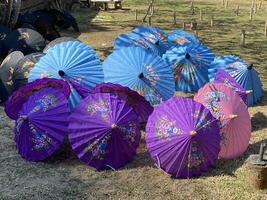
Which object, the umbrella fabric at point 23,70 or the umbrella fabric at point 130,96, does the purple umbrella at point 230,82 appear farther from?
the umbrella fabric at point 23,70

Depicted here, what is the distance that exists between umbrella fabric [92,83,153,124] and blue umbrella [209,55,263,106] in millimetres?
2704

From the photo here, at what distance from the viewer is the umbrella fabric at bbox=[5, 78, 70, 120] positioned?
7777 mm

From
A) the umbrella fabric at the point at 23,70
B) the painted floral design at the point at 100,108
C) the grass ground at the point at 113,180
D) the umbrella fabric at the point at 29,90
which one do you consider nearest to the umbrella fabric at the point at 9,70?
the umbrella fabric at the point at 23,70

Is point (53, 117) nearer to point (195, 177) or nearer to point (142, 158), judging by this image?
point (142, 158)

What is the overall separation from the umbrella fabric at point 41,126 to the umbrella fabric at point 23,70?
2411mm

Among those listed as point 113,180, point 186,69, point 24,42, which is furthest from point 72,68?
point 24,42

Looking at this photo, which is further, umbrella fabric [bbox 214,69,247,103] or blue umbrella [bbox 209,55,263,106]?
blue umbrella [bbox 209,55,263,106]

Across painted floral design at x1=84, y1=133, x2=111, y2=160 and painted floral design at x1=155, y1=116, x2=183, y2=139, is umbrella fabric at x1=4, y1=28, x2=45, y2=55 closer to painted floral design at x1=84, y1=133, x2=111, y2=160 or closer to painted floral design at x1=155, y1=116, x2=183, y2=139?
painted floral design at x1=84, y1=133, x2=111, y2=160

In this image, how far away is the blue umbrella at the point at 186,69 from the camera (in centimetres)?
1031

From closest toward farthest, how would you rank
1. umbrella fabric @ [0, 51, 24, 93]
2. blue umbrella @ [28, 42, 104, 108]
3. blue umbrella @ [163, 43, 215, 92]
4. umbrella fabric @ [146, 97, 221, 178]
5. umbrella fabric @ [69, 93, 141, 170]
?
1. umbrella fabric @ [146, 97, 221, 178]
2. umbrella fabric @ [69, 93, 141, 170]
3. blue umbrella @ [28, 42, 104, 108]
4. umbrella fabric @ [0, 51, 24, 93]
5. blue umbrella @ [163, 43, 215, 92]

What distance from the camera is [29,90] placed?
7816 millimetres

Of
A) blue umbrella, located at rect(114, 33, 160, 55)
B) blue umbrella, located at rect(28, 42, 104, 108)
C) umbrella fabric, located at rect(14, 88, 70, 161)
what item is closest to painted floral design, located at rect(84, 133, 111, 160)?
umbrella fabric, located at rect(14, 88, 70, 161)

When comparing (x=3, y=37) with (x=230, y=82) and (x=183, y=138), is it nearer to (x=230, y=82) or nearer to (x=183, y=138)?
(x=230, y=82)

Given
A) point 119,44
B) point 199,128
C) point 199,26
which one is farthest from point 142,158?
point 199,26
